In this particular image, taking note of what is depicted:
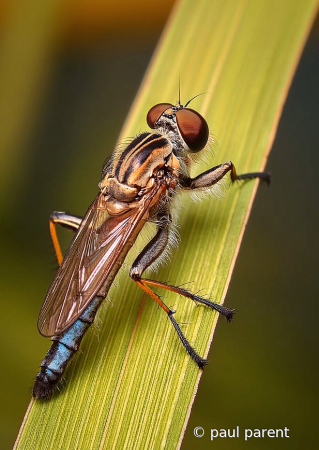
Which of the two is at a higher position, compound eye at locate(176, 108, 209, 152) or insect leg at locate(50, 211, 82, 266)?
compound eye at locate(176, 108, 209, 152)

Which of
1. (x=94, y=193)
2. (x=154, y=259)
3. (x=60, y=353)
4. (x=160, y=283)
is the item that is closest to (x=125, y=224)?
(x=154, y=259)

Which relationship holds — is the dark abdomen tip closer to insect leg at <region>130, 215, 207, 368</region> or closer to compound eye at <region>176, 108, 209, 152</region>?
insect leg at <region>130, 215, 207, 368</region>

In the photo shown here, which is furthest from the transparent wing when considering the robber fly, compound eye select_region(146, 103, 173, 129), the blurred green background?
the blurred green background

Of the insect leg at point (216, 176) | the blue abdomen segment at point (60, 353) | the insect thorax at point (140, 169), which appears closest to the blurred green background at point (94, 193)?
the blue abdomen segment at point (60, 353)

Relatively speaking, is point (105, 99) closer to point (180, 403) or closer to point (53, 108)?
point (53, 108)

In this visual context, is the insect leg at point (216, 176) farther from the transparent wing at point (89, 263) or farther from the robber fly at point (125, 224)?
the transparent wing at point (89, 263)

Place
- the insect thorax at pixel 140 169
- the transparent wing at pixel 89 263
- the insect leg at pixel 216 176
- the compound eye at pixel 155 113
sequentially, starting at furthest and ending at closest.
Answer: the compound eye at pixel 155 113, the insect leg at pixel 216 176, the insect thorax at pixel 140 169, the transparent wing at pixel 89 263

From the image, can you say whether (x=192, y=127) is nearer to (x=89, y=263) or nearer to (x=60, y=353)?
(x=89, y=263)
